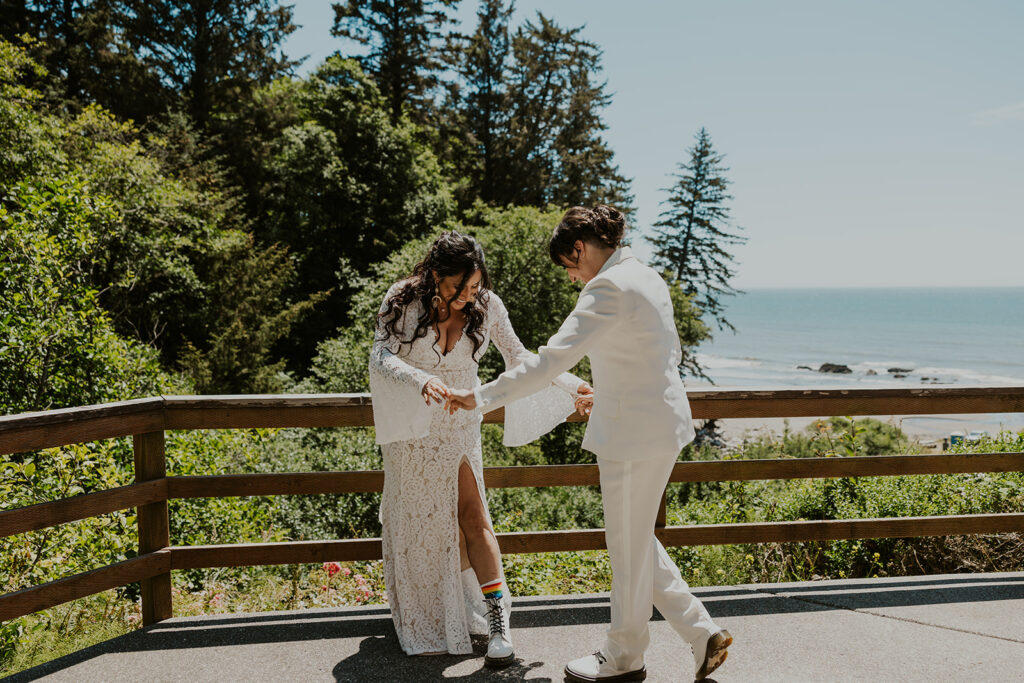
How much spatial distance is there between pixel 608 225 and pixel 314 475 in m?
1.97

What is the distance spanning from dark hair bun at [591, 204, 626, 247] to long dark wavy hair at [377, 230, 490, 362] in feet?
1.83

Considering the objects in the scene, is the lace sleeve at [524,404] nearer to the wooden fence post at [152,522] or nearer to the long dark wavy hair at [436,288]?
the long dark wavy hair at [436,288]

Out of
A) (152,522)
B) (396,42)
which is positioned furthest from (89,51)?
(152,522)

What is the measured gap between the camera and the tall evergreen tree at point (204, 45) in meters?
26.9

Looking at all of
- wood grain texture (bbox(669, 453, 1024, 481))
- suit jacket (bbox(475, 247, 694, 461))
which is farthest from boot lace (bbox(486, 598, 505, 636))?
wood grain texture (bbox(669, 453, 1024, 481))

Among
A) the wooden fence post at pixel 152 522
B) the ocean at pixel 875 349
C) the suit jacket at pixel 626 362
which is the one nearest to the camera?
the suit jacket at pixel 626 362

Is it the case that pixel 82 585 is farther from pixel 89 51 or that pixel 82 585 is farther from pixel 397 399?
pixel 89 51

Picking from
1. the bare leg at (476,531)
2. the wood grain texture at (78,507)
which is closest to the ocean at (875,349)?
the bare leg at (476,531)

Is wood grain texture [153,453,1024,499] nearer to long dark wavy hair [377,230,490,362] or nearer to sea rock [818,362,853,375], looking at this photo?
long dark wavy hair [377,230,490,362]

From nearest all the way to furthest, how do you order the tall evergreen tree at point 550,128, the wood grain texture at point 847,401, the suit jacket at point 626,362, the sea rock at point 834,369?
the suit jacket at point 626,362 < the wood grain texture at point 847,401 < the tall evergreen tree at point 550,128 < the sea rock at point 834,369

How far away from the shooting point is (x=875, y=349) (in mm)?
68312

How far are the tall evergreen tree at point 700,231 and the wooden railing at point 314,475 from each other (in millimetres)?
35753

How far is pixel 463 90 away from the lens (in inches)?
1264

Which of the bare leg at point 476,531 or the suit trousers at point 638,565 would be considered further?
the bare leg at point 476,531
